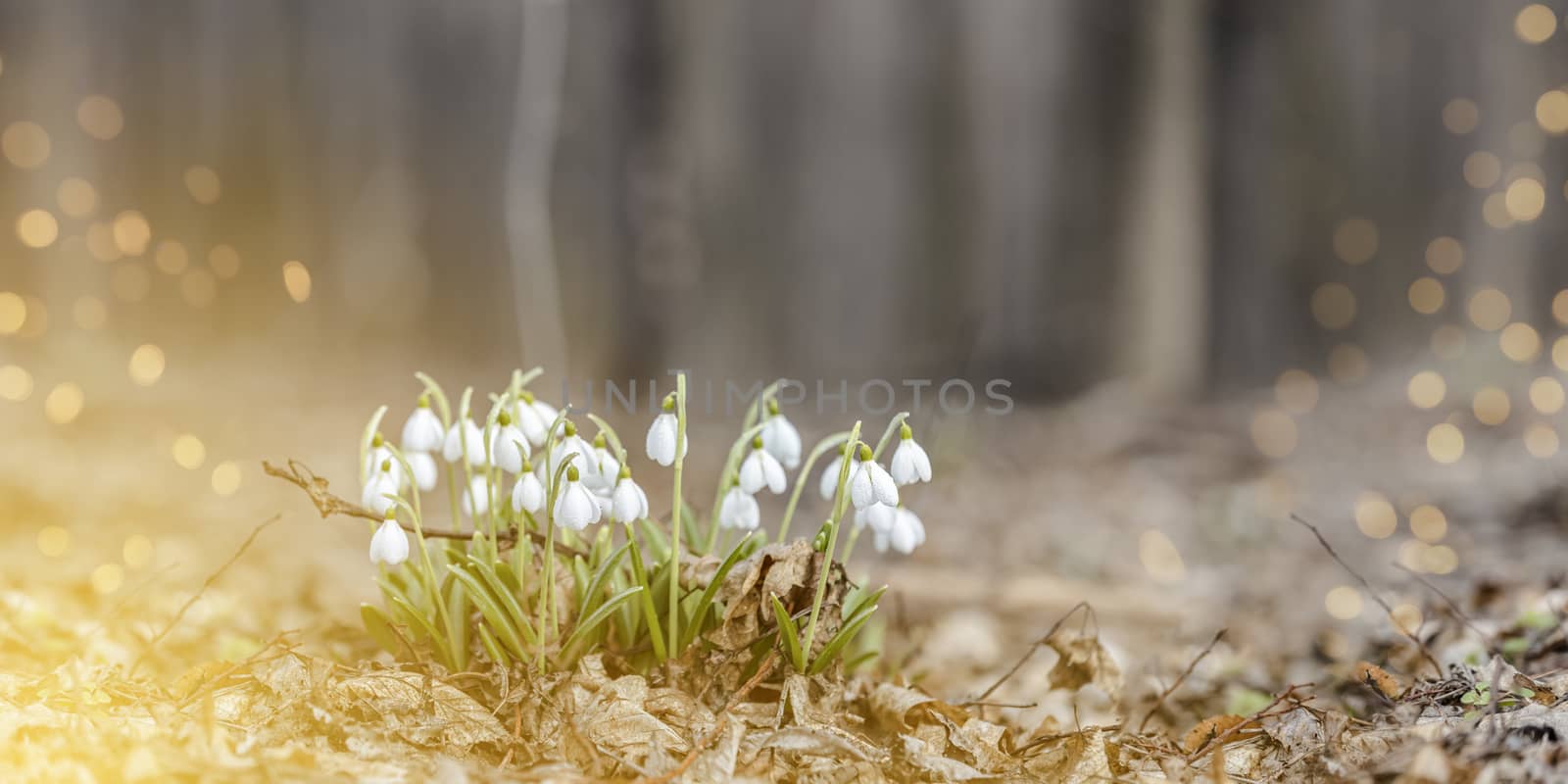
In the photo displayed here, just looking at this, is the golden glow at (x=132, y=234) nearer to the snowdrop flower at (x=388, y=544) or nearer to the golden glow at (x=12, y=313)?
the golden glow at (x=12, y=313)

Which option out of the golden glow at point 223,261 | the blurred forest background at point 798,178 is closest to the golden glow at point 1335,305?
the blurred forest background at point 798,178

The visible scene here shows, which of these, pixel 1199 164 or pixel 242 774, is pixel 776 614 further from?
pixel 1199 164

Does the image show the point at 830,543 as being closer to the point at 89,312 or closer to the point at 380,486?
the point at 380,486

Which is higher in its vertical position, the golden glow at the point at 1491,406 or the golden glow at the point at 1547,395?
the golden glow at the point at 1547,395

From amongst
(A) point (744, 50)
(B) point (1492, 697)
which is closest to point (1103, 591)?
(B) point (1492, 697)

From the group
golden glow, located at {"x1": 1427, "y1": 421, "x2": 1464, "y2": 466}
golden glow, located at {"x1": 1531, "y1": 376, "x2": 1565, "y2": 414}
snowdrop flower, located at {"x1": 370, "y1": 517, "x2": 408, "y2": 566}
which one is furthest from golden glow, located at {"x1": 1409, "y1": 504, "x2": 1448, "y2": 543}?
snowdrop flower, located at {"x1": 370, "y1": 517, "x2": 408, "y2": 566}

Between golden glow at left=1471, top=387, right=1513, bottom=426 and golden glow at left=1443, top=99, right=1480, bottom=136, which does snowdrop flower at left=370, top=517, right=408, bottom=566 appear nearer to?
golden glow at left=1471, top=387, right=1513, bottom=426

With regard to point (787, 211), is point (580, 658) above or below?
below
